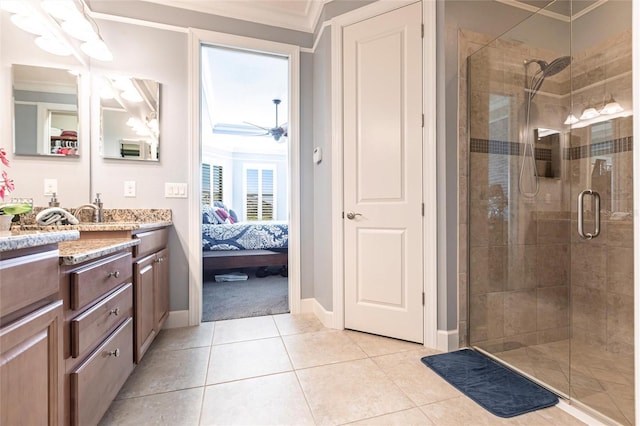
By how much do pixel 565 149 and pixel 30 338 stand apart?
2.78 m

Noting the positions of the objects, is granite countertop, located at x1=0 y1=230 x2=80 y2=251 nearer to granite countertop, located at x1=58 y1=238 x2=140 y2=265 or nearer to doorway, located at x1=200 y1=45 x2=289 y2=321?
granite countertop, located at x1=58 y1=238 x2=140 y2=265

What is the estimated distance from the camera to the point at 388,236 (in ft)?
6.97

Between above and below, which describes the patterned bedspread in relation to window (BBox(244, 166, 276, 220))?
below

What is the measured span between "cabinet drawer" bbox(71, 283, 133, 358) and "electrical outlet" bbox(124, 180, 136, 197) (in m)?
1.08

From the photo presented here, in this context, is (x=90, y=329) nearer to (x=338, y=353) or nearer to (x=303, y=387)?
(x=303, y=387)

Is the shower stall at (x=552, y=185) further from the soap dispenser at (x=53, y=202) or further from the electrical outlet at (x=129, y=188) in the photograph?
the soap dispenser at (x=53, y=202)

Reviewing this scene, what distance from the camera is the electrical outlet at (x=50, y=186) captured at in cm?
205

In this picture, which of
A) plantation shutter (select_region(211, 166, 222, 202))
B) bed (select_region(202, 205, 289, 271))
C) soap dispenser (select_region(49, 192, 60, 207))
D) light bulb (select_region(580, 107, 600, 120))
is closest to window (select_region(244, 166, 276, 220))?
plantation shutter (select_region(211, 166, 222, 202))

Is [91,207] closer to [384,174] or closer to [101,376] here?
[101,376]

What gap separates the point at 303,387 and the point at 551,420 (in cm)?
115

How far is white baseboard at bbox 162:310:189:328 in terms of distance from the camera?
7.64ft

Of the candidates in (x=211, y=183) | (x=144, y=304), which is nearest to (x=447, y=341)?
(x=144, y=304)

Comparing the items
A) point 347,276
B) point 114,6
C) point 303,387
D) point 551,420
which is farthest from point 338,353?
point 114,6

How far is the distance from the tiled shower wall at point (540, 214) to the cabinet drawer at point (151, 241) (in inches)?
80.1
